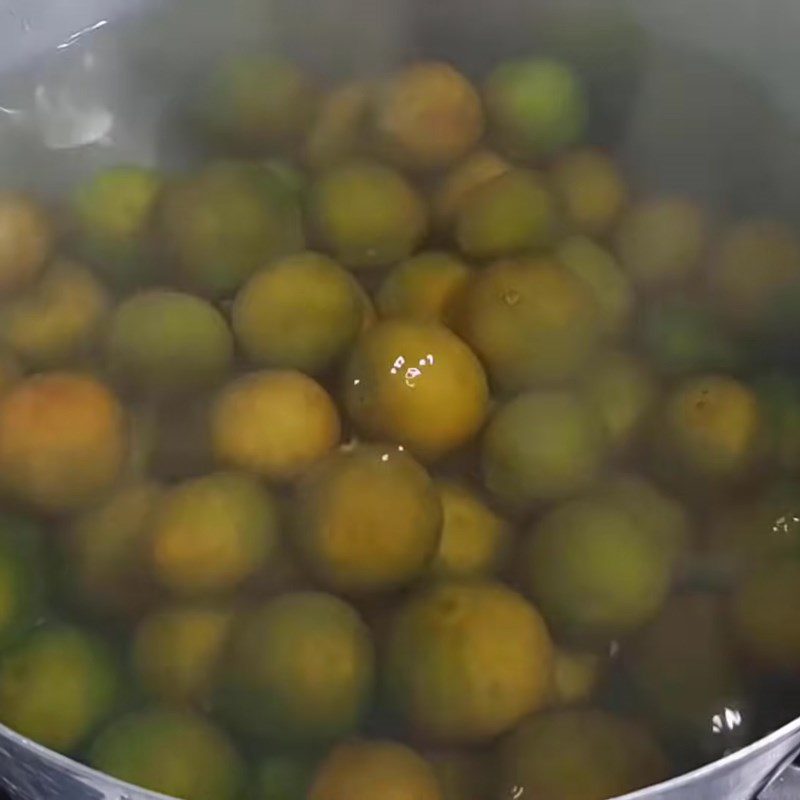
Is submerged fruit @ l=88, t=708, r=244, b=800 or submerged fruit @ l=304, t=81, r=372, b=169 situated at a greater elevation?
submerged fruit @ l=304, t=81, r=372, b=169

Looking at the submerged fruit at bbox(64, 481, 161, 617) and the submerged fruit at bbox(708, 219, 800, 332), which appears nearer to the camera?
the submerged fruit at bbox(64, 481, 161, 617)

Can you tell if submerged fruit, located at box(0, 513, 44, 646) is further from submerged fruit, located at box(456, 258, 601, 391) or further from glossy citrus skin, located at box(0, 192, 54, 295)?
submerged fruit, located at box(456, 258, 601, 391)

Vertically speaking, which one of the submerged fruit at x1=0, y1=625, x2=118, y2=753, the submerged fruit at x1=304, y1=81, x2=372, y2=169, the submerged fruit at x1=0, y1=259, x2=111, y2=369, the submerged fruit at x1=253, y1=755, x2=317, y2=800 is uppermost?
the submerged fruit at x1=304, y1=81, x2=372, y2=169

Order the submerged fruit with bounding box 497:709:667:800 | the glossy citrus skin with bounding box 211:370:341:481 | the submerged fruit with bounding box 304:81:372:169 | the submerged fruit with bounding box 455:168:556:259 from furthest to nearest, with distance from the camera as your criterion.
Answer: the submerged fruit with bounding box 304:81:372:169
the submerged fruit with bounding box 455:168:556:259
the glossy citrus skin with bounding box 211:370:341:481
the submerged fruit with bounding box 497:709:667:800

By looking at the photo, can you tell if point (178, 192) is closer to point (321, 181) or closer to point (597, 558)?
point (321, 181)

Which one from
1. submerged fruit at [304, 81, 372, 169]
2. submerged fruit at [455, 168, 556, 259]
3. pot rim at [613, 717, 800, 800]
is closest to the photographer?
pot rim at [613, 717, 800, 800]

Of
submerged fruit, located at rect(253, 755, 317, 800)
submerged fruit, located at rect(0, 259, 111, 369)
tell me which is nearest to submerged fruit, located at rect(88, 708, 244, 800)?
submerged fruit, located at rect(253, 755, 317, 800)

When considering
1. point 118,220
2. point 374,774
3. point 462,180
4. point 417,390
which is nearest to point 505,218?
point 462,180

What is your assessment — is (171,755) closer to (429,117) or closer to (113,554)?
(113,554)
